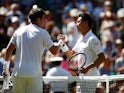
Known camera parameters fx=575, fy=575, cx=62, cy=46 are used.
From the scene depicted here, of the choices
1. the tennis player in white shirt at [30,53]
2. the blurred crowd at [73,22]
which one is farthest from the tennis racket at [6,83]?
the blurred crowd at [73,22]

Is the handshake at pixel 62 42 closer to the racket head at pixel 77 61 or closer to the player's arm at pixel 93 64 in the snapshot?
the racket head at pixel 77 61

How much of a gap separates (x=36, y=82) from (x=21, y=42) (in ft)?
2.07

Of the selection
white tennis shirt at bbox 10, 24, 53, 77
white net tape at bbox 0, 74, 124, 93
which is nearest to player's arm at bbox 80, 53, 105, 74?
white net tape at bbox 0, 74, 124, 93

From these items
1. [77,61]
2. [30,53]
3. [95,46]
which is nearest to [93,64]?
[95,46]

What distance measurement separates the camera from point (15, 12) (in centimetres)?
1784

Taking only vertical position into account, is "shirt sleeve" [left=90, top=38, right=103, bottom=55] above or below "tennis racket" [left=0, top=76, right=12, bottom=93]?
above

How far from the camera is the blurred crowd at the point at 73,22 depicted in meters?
14.7

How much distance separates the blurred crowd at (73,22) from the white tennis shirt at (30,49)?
17.8 feet

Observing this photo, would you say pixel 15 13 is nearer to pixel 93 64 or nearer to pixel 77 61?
pixel 77 61

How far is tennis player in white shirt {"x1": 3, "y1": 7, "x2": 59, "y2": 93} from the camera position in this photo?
332 inches

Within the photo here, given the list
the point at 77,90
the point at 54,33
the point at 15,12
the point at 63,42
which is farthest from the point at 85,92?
the point at 15,12

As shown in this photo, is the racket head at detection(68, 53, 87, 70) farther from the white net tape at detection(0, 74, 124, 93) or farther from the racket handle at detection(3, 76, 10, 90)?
the racket handle at detection(3, 76, 10, 90)

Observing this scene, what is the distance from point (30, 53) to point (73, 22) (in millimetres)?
8094

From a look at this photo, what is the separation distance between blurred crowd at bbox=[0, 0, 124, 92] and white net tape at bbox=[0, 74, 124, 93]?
4355 mm
